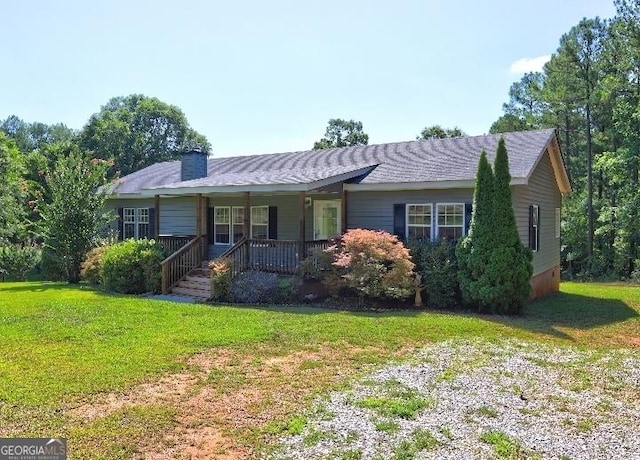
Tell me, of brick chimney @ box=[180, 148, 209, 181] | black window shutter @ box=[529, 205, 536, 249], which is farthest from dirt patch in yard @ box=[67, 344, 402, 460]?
brick chimney @ box=[180, 148, 209, 181]

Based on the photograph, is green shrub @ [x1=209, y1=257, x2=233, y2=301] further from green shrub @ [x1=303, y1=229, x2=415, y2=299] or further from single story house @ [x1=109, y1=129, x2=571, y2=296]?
green shrub @ [x1=303, y1=229, x2=415, y2=299]

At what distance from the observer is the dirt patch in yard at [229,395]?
14.7 feet

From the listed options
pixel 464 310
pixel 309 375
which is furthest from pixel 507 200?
pixel 309 375

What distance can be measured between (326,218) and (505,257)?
6566 mm

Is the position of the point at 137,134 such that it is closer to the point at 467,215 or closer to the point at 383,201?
the point at 383,201

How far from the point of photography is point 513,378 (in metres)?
6.50

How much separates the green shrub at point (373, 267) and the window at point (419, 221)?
166cm

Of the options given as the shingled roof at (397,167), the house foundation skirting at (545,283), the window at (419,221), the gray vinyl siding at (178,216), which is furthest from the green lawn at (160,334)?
the gray vinyl siding at (178,216)

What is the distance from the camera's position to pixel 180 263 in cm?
1499

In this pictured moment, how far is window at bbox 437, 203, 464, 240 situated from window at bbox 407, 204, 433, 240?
0.29 meters

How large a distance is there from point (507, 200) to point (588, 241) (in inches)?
776

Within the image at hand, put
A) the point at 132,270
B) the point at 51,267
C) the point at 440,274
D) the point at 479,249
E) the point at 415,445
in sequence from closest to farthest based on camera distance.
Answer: the point at 415,445 < the point at 479,249 < the point at 440,274 < the point at 132,270 < the point at 51,267

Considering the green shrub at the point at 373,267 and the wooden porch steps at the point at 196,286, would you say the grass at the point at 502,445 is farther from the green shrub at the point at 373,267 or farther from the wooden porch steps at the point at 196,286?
the wooden porch steps at the point at 196,286

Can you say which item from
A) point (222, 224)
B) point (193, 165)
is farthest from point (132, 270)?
point (193, 165)
